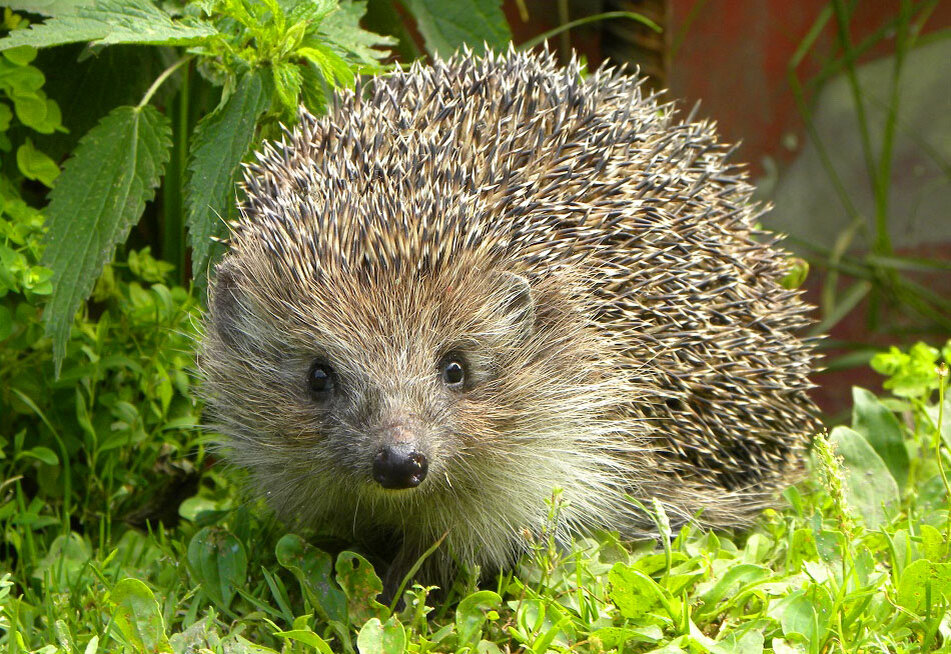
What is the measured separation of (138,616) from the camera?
265 centimetres

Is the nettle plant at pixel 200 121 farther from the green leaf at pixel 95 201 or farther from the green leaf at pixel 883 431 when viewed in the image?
the green leaf at pixel 883 431

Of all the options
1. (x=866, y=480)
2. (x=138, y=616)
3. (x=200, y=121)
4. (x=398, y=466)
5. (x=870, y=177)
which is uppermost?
(x=870, y=177)

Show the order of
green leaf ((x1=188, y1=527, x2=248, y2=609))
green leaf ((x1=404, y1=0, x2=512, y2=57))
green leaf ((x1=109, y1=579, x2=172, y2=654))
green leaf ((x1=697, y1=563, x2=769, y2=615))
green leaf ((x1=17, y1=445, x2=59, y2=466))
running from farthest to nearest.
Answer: green leaf ((x1=404, y1=0, x2=512, y2=57))
green leaf ((x1=17, y1=445, x2=59, y2=466))
green leaf ((x1=188, y1=527, x2=248, y2=609))
green leaf ((x1=697, y1=563, x2=769, y2=615))
green leaf ((x1=109, y1=579, x2=172, y2=654))

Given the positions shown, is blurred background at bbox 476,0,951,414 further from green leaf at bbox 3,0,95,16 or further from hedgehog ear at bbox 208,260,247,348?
hedgehog ear at bbox 208,260,247,348

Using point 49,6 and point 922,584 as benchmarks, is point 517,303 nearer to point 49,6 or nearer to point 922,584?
point 922,584

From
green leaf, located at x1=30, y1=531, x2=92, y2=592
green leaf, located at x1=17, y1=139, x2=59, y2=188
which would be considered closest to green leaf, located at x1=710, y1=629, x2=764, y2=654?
green leaf, located at x1=30, y1=531, x2=92, y2=592

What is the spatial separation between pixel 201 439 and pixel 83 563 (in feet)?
1.62

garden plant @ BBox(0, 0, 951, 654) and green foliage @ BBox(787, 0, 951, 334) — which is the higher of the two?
green foliage @ BBox(787, 0, 951, 334)

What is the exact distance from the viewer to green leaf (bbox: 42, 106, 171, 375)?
304cm

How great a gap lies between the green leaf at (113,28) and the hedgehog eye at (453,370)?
102 cm

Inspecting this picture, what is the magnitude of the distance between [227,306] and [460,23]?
3.98 ft

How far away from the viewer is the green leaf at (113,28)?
278 centimetres

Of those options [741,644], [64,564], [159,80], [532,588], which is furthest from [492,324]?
[64,564]

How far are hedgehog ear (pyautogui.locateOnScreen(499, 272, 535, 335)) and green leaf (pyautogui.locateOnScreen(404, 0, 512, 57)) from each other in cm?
103
